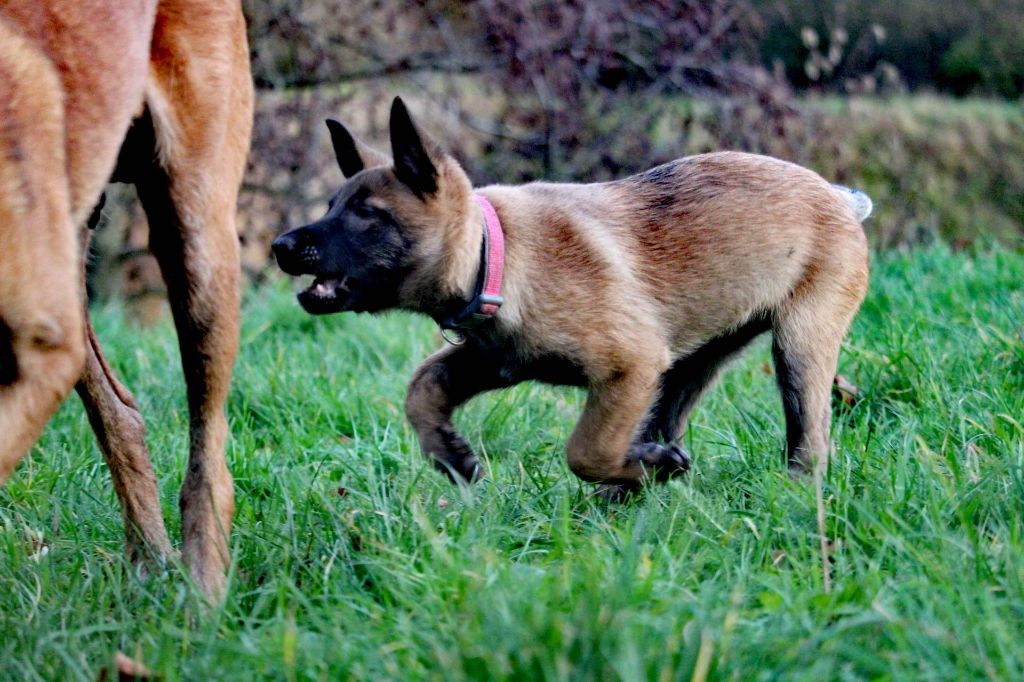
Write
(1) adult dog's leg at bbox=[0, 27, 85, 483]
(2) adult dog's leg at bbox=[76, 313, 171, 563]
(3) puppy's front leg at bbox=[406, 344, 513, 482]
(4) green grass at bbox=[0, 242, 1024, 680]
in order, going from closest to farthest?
(4) green grass at bbox=[0, 242, 1024, 680] < (1) adult dog's leg at bbox=[0, 27, 85, 483] < (2) adult dog's leg at bbox=[76, 313, 171, 563] < (3) puppy's front leg at bbox=[406, 344, 513, 482]

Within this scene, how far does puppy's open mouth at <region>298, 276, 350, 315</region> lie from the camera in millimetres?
3734

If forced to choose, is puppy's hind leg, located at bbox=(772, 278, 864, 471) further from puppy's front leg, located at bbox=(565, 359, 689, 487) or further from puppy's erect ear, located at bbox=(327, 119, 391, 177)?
puppy's erect ear, located at bbox=(327, 119, 391, 177)

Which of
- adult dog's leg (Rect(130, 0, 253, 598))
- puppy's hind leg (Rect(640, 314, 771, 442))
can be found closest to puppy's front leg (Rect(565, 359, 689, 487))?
puppy's hind leg (Rect(640, 314, 771, 442))

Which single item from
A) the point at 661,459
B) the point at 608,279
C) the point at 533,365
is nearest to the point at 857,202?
the point at 608,279

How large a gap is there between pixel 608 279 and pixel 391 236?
716 millimetres

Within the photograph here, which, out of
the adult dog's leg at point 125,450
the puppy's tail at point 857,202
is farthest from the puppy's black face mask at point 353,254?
the puppy's tail at point 857,202

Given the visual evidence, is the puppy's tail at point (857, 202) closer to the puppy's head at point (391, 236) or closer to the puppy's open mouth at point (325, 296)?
the puppy's head at point (391, 236)

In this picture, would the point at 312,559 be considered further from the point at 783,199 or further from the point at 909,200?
the point at 909,200

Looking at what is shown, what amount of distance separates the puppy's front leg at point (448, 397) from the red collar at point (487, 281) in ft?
0.56

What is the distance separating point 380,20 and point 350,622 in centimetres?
637

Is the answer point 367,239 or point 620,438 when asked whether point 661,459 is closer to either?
point 620,438

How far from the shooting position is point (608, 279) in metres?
3.94

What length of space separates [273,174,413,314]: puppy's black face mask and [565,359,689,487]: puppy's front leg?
74 cm

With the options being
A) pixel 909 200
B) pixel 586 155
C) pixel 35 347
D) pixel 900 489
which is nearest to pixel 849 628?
pixel 900 489
